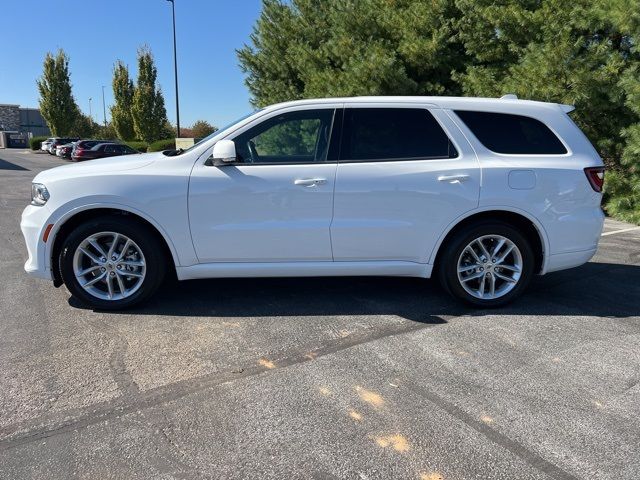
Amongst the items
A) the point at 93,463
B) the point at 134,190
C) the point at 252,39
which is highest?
the point at 252,39

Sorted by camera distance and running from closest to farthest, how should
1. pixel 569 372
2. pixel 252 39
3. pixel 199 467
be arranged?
pixel 199 467 → pixel 569 372 → pixel 252 39

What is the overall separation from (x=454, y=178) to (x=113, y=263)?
299 cm

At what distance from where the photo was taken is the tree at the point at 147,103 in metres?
38.2

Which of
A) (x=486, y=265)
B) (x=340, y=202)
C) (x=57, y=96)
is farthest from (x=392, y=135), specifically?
(x=57, y=96)

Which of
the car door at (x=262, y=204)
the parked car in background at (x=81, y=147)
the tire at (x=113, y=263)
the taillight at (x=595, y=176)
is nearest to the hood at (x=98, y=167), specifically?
the tire at (x=113, y=263)

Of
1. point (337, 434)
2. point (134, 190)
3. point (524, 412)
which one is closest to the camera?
point (337, 434)

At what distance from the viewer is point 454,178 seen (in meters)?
4.30

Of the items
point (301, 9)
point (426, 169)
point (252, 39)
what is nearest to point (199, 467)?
point (426, 169)

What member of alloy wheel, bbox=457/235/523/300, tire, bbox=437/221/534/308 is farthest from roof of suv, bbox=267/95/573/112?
alloy wheel, bbox=457/235/523/300

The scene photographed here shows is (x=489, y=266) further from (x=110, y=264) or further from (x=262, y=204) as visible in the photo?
(x=110, y=264)

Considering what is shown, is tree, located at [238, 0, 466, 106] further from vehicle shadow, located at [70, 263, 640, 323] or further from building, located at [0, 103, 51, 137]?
building, located at [0, 103, 51, 137]

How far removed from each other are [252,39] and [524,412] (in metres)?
17.1

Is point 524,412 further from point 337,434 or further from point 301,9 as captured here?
point 301,9

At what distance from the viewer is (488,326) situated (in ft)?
13.6
